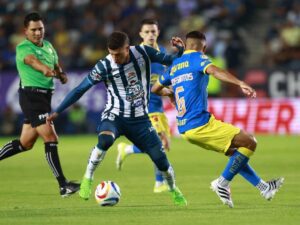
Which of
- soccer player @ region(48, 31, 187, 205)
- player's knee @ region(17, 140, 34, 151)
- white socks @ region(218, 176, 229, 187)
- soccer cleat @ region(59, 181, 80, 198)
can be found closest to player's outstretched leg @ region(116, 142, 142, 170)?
player's knee @ region(17, 140, 34, 151)

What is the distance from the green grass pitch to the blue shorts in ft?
2.18

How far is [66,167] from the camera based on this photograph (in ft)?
54.1

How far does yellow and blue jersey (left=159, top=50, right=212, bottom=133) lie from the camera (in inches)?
420

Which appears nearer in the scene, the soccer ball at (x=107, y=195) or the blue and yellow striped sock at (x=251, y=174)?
the soccer ball at (x=107, y=195)

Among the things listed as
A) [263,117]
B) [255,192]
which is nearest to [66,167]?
[255,192]

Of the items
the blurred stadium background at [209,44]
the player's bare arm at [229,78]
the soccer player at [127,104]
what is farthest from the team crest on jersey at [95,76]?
the blurred stadium background at [209,44]

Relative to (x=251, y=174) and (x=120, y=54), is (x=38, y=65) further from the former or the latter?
(x=251, y=174)

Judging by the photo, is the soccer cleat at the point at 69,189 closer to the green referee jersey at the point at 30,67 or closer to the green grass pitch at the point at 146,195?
the green grass pitch at the point at 146,195

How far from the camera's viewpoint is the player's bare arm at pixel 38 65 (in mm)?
11133

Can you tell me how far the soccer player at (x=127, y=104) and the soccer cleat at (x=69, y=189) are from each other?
82cm

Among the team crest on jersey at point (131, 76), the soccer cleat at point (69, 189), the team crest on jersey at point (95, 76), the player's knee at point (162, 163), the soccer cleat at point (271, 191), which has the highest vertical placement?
the team crest on jersey at point (95, 76)

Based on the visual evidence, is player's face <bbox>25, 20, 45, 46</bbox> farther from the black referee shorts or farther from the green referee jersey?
the black referee shorts

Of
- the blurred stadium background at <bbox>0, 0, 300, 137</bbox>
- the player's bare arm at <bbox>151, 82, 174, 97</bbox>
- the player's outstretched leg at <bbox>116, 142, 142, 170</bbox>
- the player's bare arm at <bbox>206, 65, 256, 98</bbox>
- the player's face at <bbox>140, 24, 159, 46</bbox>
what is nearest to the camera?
the player's bare arm at <bbox>206, 65, 256, 98</bbox>

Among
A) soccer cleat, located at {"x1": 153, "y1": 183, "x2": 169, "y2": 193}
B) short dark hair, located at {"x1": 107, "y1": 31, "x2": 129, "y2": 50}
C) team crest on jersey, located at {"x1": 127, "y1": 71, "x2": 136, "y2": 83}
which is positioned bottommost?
soccer cleat, located at {"x1": 153, "y1": 183, "x2": 169, "y2": 193}
